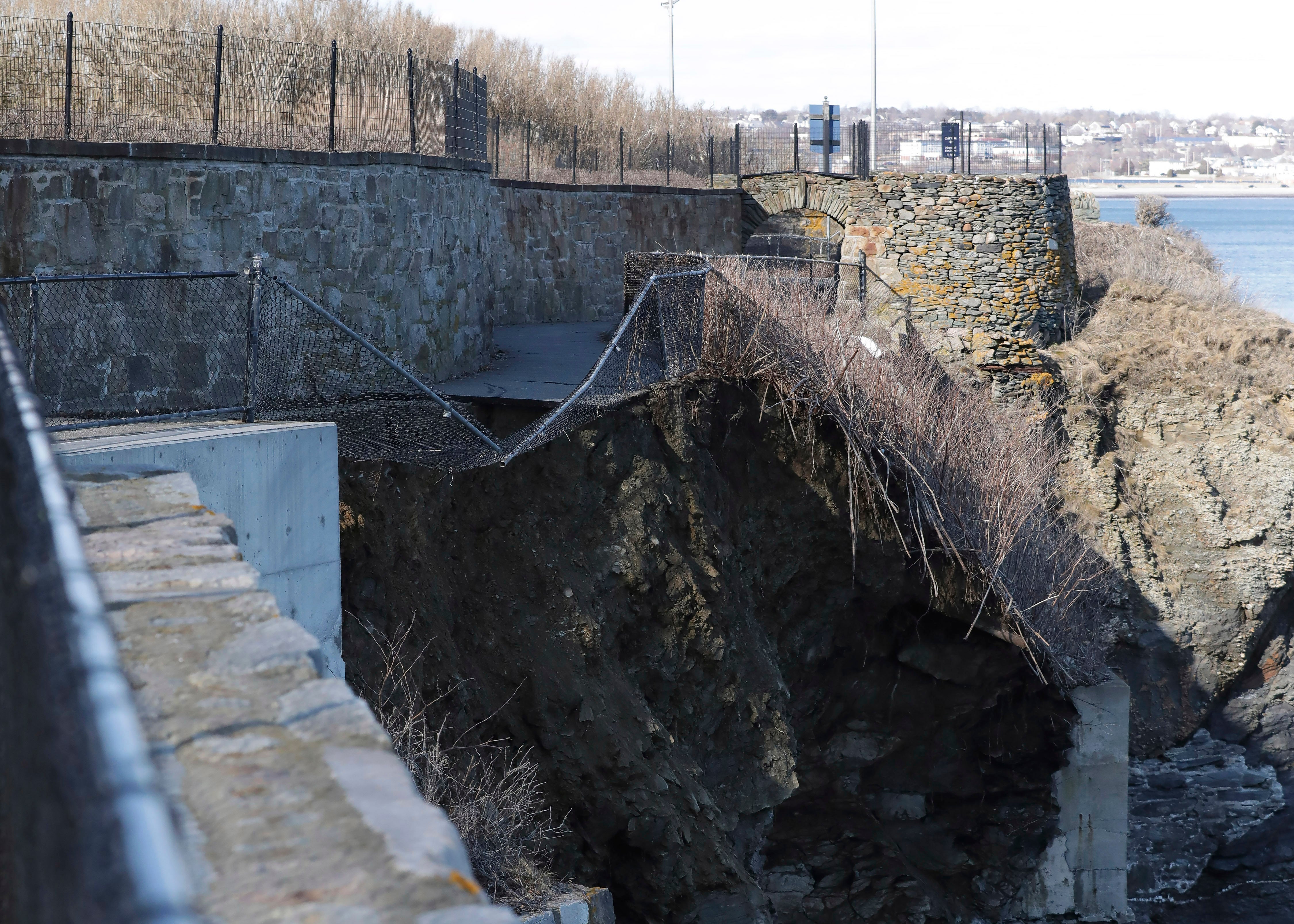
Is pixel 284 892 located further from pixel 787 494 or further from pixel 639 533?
pixel 787 494

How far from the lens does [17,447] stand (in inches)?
81.3

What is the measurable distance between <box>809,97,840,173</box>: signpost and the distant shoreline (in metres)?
131

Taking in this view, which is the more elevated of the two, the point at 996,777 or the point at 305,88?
the point at 305,88

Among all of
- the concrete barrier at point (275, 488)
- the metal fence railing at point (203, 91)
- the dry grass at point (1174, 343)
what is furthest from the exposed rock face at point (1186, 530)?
the concrete barrier at point (275, 488)

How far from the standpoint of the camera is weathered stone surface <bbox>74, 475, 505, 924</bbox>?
1964 millimetres

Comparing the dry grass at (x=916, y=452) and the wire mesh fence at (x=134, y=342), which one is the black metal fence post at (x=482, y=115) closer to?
the dry grass at (x=916, y=452)

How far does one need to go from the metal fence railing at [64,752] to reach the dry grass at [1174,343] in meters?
22.4

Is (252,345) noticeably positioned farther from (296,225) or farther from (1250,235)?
(1250,235)

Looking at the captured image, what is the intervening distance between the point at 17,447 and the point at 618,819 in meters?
7.51

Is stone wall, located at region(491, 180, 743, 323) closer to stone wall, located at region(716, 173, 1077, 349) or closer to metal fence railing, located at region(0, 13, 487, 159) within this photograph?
metal fence railing, located at region(0, 13, 487, 159)

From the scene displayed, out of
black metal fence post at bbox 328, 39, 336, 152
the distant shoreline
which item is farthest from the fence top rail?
the distant shoreline

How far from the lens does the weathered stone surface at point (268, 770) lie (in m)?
1.96

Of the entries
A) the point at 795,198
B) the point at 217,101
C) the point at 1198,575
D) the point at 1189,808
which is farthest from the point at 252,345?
the point at 1198,575

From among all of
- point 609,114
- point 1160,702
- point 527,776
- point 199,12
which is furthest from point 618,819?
point 609,114
